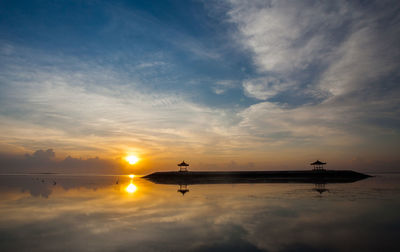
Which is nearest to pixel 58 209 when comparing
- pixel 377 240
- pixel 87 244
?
pixel 87 244

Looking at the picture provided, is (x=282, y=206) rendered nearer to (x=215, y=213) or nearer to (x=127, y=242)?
(x=215, y=213)

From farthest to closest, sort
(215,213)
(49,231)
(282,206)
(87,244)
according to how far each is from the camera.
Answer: (282,206)
(215,213)
(49,231)
(87,244)

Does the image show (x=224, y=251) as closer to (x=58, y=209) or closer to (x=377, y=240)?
(x=377, y=240)

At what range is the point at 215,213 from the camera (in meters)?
20.5

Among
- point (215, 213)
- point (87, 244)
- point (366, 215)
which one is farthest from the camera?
point (215, 213)

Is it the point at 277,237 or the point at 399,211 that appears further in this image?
the point at 399,211

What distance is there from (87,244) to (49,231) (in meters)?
4.77

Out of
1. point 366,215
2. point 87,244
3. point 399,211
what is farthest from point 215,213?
point 399,211

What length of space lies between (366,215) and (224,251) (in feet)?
46.7

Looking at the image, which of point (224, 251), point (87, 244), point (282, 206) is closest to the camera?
point (224, 251)

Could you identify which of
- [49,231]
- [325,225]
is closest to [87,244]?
[49,231]

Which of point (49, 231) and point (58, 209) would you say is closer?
point (49, 231)

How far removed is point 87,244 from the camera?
13.1 m

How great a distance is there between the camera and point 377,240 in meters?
13.1
